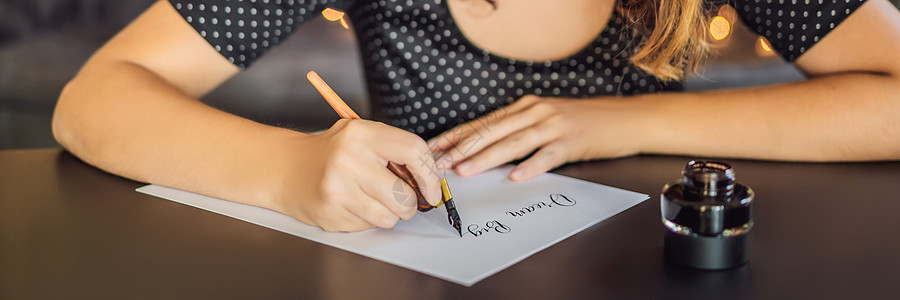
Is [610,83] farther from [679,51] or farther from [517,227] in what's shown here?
[517,227]

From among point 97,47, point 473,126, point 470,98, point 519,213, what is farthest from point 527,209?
point 97,47

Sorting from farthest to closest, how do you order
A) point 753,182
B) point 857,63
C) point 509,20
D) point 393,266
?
point 509,20
point 857,63
point 753,182
point 393,266

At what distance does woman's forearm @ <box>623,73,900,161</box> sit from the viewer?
2.52 ft

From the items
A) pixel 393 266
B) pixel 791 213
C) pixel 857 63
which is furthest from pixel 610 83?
pixel 393 266

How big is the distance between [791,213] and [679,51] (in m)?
0.38

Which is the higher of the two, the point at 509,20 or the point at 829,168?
the point at 509,20

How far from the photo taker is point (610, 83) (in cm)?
99

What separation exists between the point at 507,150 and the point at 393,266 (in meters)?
0.30

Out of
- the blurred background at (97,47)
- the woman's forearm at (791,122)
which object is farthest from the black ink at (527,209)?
the blurred background at (97,47)

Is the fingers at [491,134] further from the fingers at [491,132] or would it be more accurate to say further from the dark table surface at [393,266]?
the dark table surface at [393,266]

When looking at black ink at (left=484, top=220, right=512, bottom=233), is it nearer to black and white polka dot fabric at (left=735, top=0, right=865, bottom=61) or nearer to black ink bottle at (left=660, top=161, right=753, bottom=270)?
black ink bottle at (left=660, top=161, right=753, bottom=270)

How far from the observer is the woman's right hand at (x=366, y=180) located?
0.56 m

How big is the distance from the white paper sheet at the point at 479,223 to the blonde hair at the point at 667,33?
28 cm

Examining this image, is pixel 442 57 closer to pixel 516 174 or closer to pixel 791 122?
pixel 516 174
